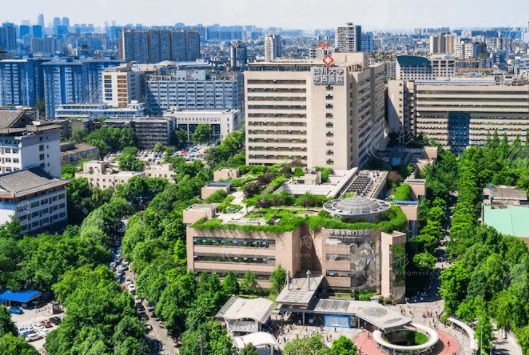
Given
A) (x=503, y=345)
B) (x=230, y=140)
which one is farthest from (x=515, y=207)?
(x=230, y=140)

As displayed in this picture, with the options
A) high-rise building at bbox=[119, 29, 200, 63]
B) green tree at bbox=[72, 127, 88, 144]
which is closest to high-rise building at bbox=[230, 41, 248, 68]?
high-rise building at bbox=[119, 29, 200, 63]

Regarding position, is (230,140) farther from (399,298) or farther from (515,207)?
(399,298)

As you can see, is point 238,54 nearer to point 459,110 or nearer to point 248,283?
point 459,110

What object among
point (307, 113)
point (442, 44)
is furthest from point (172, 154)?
point (442, 44)

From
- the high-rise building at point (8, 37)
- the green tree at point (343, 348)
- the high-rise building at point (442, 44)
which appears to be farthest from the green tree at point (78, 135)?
the high-rise building at point (8, 37)

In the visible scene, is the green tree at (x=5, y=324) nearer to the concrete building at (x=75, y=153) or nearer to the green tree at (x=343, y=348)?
the green tree at (x=343, y=348)
